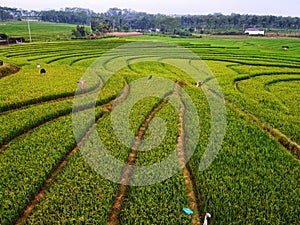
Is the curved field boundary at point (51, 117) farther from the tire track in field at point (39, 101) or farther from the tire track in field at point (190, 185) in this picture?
the tire track in field at point (190, 185)

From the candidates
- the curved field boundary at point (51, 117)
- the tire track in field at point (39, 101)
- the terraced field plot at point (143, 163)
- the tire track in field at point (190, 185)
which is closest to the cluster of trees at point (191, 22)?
the tire track in field at point (39, 101)

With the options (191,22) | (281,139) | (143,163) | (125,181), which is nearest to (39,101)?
(143,163)

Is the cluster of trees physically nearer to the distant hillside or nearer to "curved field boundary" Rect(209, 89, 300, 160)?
the distant hillside

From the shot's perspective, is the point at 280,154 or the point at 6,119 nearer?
the point at 280,154

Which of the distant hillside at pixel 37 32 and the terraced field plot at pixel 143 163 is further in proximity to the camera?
the distant hillside at pixel 37 32

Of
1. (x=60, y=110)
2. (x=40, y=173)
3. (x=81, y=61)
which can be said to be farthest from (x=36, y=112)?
(x=81, y=61)

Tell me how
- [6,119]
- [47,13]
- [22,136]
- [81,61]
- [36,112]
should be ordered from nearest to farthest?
[22,136]
[6,119]
[36,112]
[81,61]
[47,13]

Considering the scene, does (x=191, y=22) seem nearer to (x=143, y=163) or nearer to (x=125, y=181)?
(x=143, y=163)

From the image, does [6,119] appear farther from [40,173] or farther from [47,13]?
[47,13]
